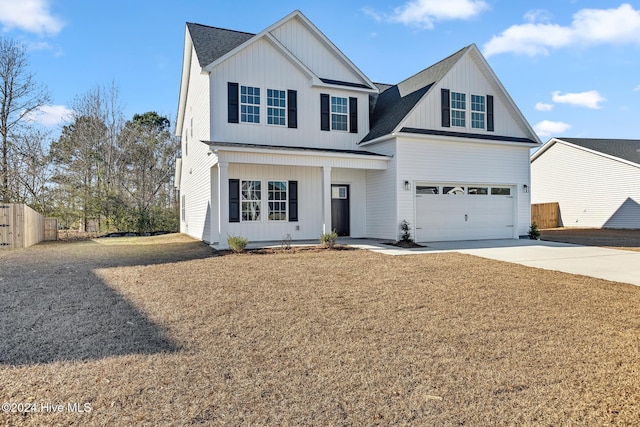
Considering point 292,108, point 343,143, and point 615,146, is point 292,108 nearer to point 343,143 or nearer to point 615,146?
point 343,143

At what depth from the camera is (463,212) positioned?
15055 mm

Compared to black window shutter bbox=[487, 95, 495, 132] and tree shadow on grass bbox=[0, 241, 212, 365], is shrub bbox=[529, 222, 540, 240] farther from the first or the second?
tree shadow on grass bbox=[0, 241, 212, 365]

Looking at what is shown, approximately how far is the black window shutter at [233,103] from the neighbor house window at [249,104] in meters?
0.19

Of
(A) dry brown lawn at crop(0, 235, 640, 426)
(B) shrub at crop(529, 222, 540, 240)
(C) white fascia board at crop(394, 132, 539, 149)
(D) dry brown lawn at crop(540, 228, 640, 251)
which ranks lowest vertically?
(A) dry brown lawn at crop(0, 235, 640, 426)

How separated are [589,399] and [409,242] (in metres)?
10.5

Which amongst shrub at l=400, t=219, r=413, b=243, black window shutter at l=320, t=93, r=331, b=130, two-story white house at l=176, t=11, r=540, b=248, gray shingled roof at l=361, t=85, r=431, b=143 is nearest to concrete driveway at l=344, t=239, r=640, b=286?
shrub at l=400, t=219, r=413, b=243

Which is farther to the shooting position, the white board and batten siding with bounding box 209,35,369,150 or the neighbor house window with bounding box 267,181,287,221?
the neighbor house window with bounding box 267,181,287,221

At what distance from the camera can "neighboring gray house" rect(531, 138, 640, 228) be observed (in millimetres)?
22383

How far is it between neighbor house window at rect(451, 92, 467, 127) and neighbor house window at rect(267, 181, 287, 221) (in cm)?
704

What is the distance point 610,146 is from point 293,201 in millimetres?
22316

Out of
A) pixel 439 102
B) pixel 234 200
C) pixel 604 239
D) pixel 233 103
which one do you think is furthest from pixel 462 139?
pixel 234 200

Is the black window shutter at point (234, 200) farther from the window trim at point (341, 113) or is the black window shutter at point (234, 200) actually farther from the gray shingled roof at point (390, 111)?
the gray shingled roof at point (390, 111)

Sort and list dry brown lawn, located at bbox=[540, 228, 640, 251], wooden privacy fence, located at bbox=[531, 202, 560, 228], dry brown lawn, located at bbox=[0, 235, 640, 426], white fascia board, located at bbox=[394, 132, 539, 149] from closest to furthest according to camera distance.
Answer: dry brown lawn, located at bbox=[0, 235, 640, 426] < dry brown lawn, located at bbox=[540, 228, 640, 251] < white fascia board, located at bbox=[394, 132, 539, 149] < wooden privacy fence, located at bbox=[531, 202, 560, 228]

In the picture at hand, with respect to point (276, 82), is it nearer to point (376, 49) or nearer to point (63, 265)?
point (376, 49)
